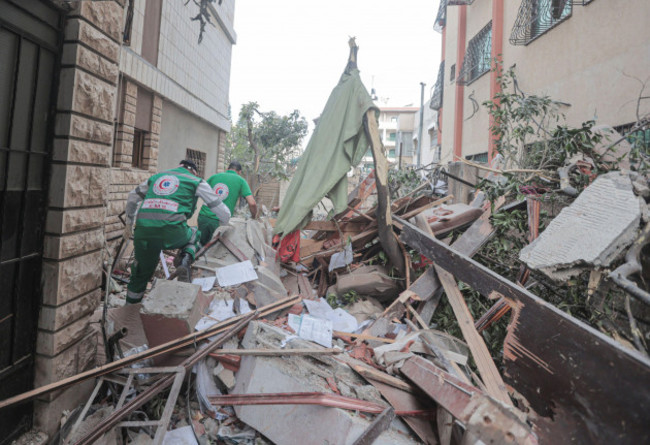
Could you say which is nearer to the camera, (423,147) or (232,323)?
(232,323)

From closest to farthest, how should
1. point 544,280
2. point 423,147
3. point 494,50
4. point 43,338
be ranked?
point 43,338
point 544,280
point 494,50
point 423,147

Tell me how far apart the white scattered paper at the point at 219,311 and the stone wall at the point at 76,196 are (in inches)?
31.4

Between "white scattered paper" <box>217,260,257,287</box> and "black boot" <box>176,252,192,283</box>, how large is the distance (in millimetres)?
277

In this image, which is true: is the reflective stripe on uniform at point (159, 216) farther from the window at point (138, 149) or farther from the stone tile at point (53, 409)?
the window at point (138, 149)

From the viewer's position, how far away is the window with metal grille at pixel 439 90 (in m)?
12.0

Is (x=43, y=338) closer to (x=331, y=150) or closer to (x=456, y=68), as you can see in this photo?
(x=331, y=150)

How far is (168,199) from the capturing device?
313 centimetres

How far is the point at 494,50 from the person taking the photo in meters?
7.79

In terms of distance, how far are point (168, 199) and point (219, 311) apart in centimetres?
113

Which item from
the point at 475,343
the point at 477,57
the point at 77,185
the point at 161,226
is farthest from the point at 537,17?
the point at 77,185

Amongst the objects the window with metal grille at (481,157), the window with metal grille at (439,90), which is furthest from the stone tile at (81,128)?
the window with metal grille at (439,90)

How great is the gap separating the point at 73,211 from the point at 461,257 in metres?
2.48

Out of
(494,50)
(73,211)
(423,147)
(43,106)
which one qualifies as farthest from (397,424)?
(423,147)

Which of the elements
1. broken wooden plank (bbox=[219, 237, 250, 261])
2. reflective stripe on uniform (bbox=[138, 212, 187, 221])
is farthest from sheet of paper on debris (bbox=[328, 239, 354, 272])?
reflective stripe on uniform (bbox=[138, 212, 187, 221])
